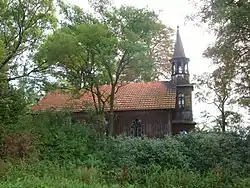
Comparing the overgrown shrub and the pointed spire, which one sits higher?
the pointed spire

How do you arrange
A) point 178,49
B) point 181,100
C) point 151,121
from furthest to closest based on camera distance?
point 178,49, point 181,100, point 151,121

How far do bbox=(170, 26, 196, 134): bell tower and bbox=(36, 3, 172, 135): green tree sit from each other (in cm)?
978

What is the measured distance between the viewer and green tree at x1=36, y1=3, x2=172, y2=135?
70.7ft

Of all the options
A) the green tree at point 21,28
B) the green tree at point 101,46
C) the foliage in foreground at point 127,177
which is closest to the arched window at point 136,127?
the green tree at point 101,46

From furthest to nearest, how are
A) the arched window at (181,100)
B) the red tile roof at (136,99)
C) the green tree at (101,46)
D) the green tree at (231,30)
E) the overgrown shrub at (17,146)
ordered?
the arched window at (181,100) < the red tile roof at (136,99) < the green tree at (101,46) < the overgrown shrub at (17,146) < the green tree at (231,30)

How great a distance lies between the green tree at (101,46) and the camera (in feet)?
70.7

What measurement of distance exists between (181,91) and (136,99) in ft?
14.6

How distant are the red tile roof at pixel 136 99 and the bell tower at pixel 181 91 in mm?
1521

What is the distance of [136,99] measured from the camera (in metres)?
31.5

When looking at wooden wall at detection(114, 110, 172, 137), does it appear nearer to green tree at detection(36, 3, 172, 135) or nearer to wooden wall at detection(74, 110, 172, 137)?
wooden wall at detection(74, 110, 172, 137)

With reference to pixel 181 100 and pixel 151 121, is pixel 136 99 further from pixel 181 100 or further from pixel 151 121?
pixel 181 100

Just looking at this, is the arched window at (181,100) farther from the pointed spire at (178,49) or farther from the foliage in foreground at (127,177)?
the foliage in foreground at (127,177)

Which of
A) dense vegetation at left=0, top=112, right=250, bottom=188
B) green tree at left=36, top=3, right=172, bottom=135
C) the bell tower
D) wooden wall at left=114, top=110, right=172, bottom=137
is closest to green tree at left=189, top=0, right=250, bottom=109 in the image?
dense vegetation at left=0, top=112, right=250, bottom=188

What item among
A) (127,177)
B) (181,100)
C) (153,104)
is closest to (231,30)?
(127,177)
